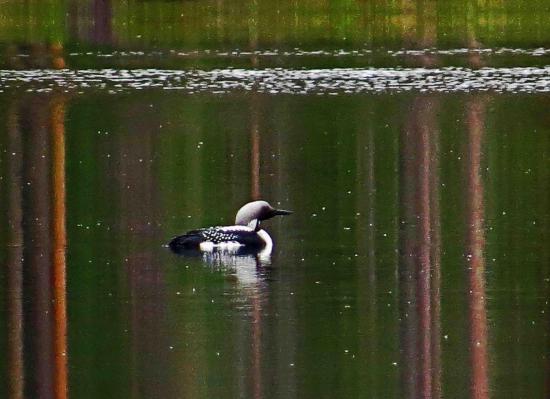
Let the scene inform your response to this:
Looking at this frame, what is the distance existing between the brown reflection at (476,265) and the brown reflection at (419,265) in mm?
206

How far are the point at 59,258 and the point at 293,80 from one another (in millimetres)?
17017

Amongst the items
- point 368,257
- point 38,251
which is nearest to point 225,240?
point 368,257

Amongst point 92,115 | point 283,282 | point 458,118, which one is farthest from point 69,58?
point 283,282

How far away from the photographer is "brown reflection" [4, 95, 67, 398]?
1042 centimetres

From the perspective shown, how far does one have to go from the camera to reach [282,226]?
15914 millimetres

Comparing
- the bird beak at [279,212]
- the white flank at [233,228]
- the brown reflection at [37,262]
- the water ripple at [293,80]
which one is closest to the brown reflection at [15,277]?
the brown reflection at [37,262]

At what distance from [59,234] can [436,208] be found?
3.23 m

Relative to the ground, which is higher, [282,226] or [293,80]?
[293,80]

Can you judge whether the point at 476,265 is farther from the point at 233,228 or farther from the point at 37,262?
the point at 37,262

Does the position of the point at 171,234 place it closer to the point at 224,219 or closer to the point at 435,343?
the point at 224,219

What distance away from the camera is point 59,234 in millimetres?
15414

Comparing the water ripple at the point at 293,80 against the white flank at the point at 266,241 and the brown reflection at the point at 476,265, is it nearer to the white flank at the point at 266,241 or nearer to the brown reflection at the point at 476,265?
the brown reflection at the point at 476,265

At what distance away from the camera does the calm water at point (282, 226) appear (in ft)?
34.4

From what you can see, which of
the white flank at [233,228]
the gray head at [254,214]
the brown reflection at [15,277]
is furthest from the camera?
the gray head at [254,214]
